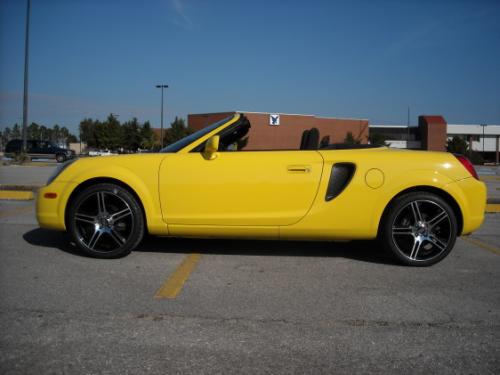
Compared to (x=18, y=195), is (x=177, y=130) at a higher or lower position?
higher

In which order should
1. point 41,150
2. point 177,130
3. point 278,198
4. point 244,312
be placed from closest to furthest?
point 244,312
point 278,198
point 41,150
point 177,130

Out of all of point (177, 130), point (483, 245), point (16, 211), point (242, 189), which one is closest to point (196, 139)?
point (242, 189)

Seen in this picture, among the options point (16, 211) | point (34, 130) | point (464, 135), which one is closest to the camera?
point (16, 211)

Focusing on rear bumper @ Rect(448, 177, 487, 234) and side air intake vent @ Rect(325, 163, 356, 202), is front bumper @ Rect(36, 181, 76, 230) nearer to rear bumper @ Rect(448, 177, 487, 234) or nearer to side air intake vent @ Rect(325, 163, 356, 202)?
side air intake vent @ Rect(325, 163, 356, 202)

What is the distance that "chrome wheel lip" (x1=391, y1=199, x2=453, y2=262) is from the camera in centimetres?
362

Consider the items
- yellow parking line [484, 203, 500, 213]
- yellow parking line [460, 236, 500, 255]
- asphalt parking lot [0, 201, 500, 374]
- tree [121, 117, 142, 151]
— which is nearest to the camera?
asphalt parking lot [0, 201, 500, 374]

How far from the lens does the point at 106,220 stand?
3715 mm

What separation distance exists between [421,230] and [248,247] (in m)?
1.70

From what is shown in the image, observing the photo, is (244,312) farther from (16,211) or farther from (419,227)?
(16,211)

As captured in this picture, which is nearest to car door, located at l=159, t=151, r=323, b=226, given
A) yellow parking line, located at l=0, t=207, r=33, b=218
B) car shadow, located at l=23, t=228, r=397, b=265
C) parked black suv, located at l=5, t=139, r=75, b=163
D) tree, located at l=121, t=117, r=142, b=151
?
car shadow, located at l=23, t=228, r=397, b=265

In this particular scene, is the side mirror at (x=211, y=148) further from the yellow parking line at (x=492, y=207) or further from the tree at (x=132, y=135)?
the tree at (x=132, y=135)

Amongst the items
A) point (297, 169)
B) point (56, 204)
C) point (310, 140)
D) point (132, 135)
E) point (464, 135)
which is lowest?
point (56, 204)

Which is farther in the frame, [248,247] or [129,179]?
[248,247]

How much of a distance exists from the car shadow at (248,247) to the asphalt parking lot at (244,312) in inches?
1.4
